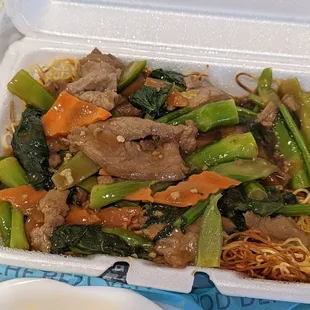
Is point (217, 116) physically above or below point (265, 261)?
above

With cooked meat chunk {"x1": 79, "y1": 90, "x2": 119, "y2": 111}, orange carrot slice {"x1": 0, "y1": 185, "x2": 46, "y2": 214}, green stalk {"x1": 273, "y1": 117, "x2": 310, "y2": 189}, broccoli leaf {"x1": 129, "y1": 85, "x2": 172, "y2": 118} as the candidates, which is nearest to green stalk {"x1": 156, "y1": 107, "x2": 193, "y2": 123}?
broccoli leaf {"x1": 129, "y1": 85, "x2": 172, "y2": 118}

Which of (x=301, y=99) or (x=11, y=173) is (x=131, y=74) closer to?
(x=11, y=173)

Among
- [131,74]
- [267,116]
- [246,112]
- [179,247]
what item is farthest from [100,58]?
[179,247]

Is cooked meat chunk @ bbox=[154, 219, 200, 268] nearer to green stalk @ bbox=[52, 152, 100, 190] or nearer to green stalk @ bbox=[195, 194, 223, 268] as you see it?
green stalk @ bbox=[195, 194, 223, 268]

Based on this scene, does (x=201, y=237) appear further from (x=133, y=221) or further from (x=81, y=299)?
(x=81, y=299)

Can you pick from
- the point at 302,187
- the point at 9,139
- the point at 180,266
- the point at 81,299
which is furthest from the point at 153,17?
the point at 81,299
